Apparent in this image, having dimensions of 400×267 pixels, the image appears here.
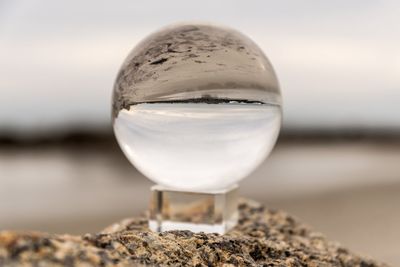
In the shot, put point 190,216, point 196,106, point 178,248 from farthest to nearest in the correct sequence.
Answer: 1. point 190,216
2. point 196,106
3. point 178,248

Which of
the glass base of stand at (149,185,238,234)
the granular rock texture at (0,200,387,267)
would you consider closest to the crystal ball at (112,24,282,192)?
the glass base of stand at (149,185,238,234)

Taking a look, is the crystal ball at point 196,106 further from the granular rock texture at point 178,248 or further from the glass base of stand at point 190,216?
the granular rock texture at point 178,248

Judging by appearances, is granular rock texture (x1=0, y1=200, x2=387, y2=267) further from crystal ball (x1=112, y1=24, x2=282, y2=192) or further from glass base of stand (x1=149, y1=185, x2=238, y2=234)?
crystal ball (x1=112, y1=24, x2=282, y2=192)

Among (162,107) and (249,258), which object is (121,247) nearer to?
(249,258)

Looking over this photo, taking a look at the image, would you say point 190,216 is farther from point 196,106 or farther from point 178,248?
point 178,248

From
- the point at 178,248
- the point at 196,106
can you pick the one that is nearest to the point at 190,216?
the point at 196,106

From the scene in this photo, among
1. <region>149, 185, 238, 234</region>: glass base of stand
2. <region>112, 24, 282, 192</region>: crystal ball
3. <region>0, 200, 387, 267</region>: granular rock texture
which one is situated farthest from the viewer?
<region>149, 185, 238, 234</region>: glass base of stand
